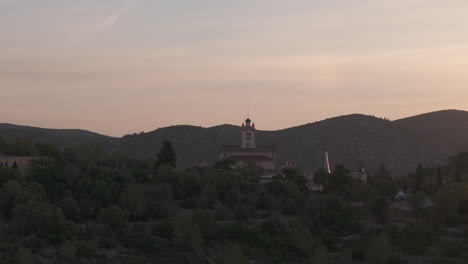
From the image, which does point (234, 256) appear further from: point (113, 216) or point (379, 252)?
point (113, 216)

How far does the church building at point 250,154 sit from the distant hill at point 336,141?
1173 inches

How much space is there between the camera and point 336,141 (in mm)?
132500

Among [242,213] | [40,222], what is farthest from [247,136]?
[40,222]

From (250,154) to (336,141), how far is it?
148 ft

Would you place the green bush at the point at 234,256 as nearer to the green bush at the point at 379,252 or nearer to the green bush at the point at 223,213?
the green bush at the point at 379,252

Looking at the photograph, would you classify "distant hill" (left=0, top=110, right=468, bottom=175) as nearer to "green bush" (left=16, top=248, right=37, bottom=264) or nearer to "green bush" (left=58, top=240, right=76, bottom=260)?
"green bush" (left=58, top=240, right=76, bottom=260)

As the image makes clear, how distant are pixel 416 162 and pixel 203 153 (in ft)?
111

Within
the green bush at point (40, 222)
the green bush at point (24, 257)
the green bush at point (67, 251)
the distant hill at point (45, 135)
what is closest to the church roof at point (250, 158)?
the green bush at point (40, 222)

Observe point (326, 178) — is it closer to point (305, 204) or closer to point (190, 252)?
point (305, 204)

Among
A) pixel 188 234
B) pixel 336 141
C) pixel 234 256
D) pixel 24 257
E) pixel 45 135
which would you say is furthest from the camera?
pixel 45 135

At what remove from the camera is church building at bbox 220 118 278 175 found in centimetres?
8688

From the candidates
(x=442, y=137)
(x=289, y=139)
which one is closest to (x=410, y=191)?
(x=289, y=139)

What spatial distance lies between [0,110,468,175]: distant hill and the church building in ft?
97.7

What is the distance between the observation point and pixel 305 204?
198ft
